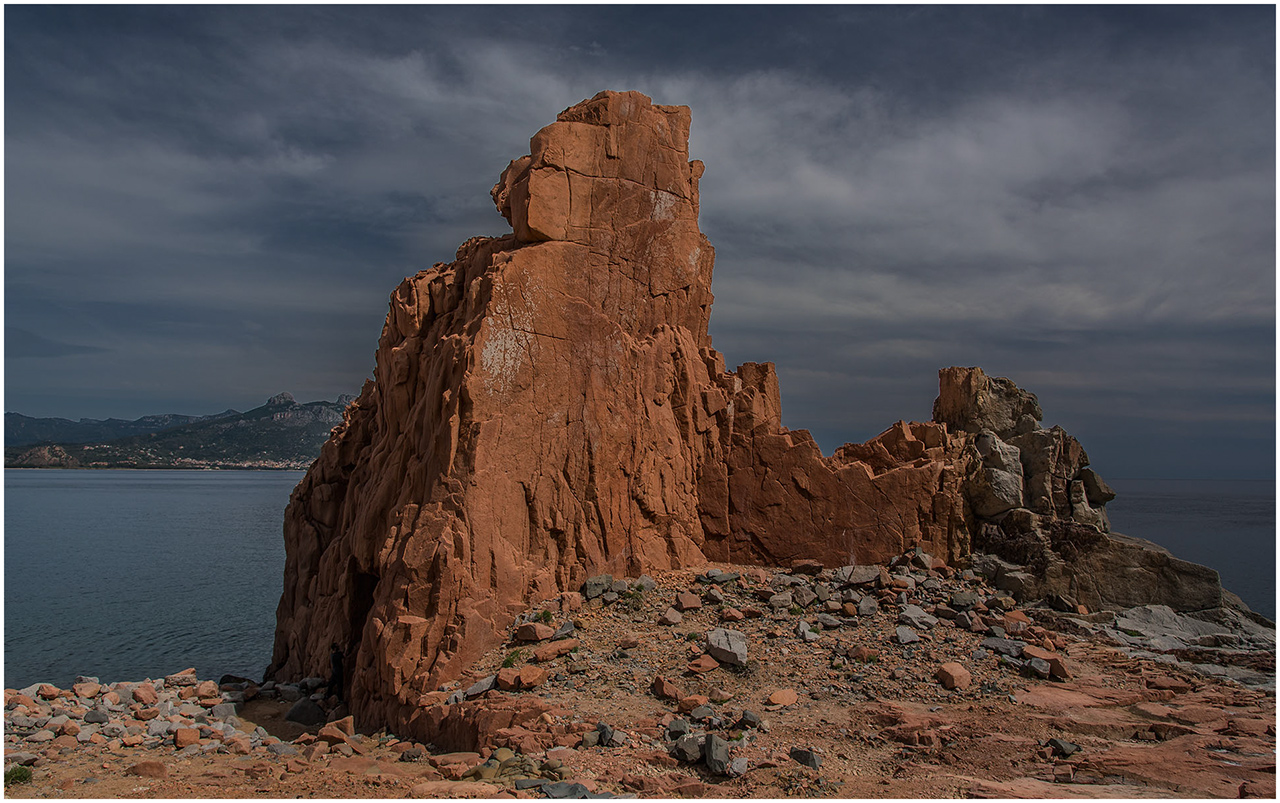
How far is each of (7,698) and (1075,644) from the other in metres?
23.5

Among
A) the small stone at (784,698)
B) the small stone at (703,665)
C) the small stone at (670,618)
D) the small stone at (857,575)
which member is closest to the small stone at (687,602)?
the small stone at (670,618)

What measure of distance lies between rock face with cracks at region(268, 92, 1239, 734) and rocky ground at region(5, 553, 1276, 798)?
102 cm

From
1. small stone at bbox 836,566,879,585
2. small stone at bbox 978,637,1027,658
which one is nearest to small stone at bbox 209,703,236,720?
small stone at bbox 836,566,879,585

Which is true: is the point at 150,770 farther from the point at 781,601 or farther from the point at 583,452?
the point at 781,601

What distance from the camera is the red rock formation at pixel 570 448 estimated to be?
16.7 m

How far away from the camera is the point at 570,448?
59.9ft

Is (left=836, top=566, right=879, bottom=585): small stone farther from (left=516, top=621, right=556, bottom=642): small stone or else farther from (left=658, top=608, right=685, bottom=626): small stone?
(left=516, top=621, right=556, bottom=642): small stone

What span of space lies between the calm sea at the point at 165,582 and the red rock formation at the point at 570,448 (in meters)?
12.1

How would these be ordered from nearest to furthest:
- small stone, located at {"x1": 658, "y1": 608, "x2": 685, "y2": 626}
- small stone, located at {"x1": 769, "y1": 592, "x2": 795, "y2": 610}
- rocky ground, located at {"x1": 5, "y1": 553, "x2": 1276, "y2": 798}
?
1. rocky ground, located at {"x1": 5, "y1": 553, "x2": 1276, "y2": 798}
2. small stone, located at {"x1": 658, "y1": 608, "x2": 685, "y2": 626}
3. small stone, located at {"x1": 769, "y1": 592, "x2": 795, "y2": 610}

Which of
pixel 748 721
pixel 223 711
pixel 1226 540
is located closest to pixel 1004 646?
pixel 748 721

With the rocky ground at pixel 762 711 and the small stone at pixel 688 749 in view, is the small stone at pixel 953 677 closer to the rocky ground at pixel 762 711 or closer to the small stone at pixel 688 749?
the rocky ground at pixel 762 711

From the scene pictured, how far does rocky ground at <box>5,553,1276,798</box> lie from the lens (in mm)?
12055

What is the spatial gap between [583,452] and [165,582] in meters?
37.3

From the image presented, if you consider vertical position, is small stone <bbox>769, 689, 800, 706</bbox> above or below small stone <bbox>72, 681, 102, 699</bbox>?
above
